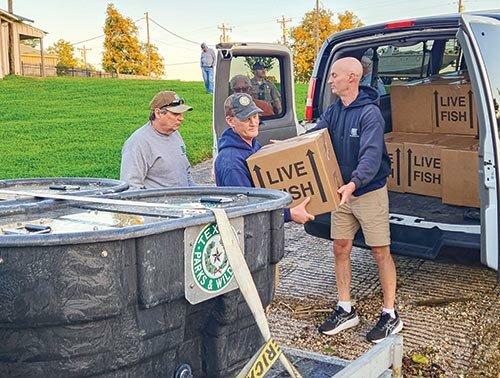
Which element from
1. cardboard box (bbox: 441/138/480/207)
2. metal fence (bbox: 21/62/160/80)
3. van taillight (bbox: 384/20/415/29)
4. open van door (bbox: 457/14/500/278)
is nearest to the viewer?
open van door (bbox: 457/14/500/278)

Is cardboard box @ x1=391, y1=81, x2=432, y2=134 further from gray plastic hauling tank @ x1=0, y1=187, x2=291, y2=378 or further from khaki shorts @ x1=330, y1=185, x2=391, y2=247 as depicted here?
gray plastic hauling tank @ x1=0, y1=187, x2=291, y2=378

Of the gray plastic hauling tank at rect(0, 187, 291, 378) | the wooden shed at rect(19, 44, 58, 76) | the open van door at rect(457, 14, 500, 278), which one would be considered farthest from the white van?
the wooden shed at rect(19, 44, 58, 76)

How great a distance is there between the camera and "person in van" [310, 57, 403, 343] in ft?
13.9

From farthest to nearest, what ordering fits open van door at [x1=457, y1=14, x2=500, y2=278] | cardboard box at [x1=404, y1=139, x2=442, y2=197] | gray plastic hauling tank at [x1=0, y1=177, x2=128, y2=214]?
cardboard box at [x1=404, y1=139, x2=442, y2=197], open van door at [x1=457, y1=14, x2=500, y2=278], gray plastic hauling tank at [x1=0, y1=177, x2=128, y2=214]

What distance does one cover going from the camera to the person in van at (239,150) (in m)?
3.73

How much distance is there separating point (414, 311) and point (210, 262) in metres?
2.76

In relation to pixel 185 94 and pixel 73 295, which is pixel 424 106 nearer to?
pixel 73 295

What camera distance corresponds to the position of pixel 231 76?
596 centimetres

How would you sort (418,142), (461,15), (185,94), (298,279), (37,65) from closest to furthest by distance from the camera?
(461,15) < (298,279) < (418,142) < (185,94) < (37,65)

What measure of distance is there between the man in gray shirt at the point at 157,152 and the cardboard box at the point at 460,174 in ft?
8.47

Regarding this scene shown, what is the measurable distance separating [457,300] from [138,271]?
11.1 feet

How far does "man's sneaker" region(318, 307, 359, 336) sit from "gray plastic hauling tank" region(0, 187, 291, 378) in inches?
72.2

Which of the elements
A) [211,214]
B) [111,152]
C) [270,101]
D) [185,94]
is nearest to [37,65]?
[185,94]

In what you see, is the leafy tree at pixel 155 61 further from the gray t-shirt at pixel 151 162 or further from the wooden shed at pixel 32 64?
the gray t-shirt at pixel 151 162
